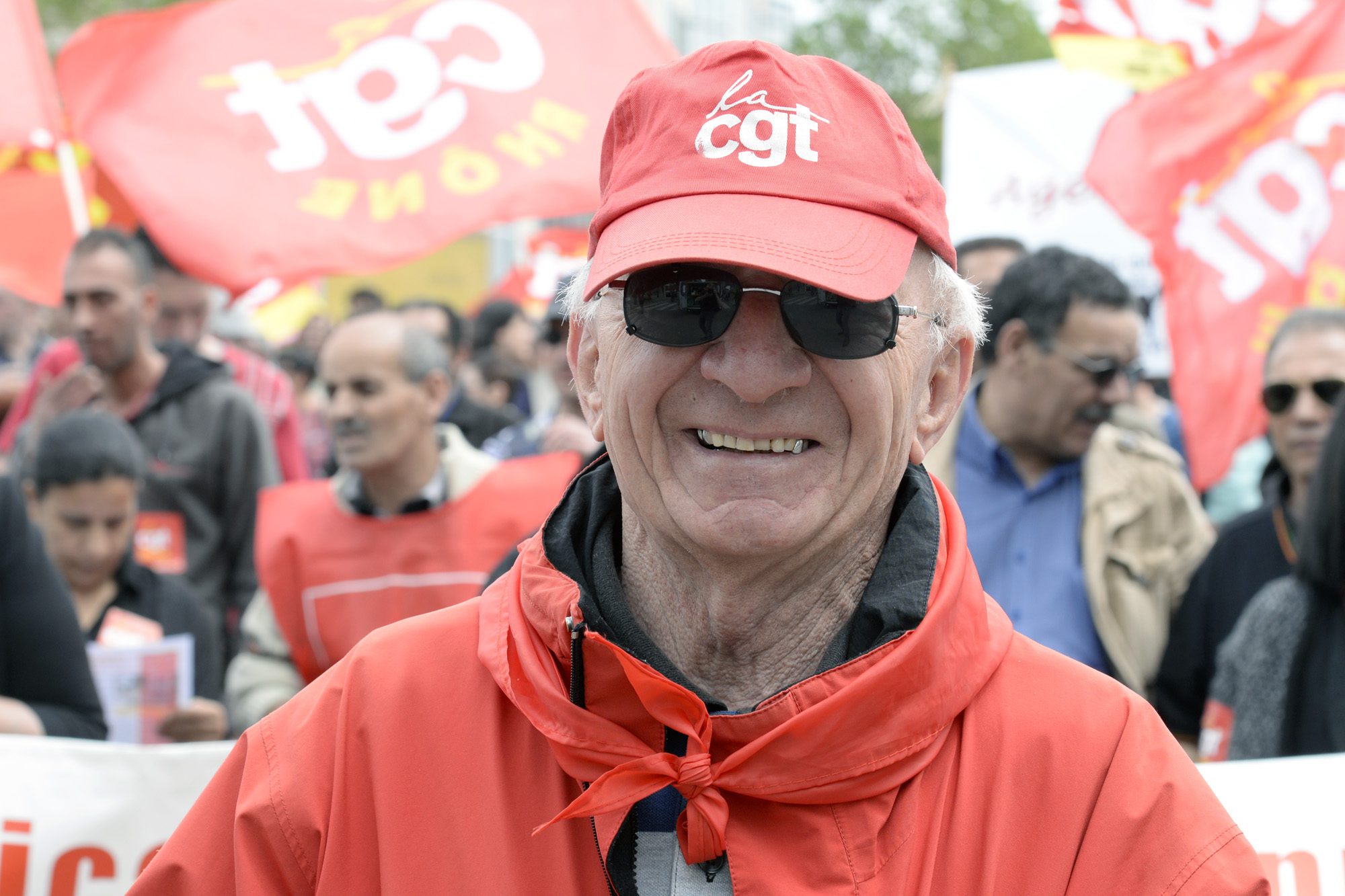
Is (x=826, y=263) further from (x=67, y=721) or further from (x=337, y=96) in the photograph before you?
(x=337, y=96)

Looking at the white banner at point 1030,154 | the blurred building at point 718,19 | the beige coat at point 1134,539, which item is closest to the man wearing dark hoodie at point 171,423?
the beige coat at point 1134,539

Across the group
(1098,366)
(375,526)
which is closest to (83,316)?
(375,526)

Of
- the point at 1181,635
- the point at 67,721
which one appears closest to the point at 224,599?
the point at 67,721

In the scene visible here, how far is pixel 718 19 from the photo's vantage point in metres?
51.5

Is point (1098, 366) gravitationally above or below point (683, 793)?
below

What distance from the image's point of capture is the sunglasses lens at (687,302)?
5.51 ft

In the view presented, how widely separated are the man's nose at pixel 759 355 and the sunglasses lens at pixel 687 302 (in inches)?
1.2

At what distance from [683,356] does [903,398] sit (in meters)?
0.29

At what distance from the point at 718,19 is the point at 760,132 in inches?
2049

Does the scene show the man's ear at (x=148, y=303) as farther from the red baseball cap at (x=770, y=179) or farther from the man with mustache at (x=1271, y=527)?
the red baseball cap at (x=770, y=179)

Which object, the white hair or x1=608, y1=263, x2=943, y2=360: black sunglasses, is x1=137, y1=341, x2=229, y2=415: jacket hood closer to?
the white hair

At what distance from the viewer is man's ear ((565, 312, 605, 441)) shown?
1.93 m

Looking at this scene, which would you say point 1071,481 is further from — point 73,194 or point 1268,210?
point 73,194

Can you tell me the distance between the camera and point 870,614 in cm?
177
